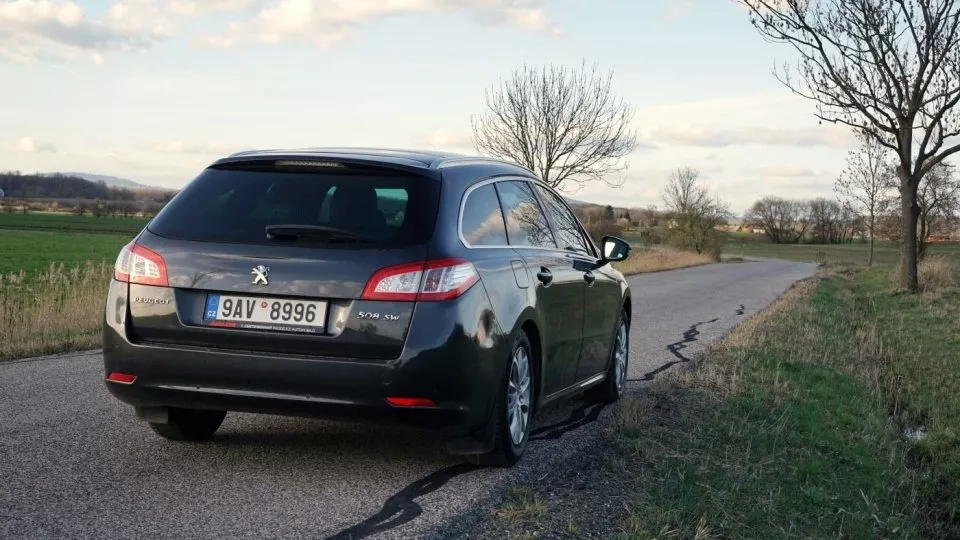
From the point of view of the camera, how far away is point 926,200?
52.6 meters

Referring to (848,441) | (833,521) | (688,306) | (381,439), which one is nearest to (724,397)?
(848,441)

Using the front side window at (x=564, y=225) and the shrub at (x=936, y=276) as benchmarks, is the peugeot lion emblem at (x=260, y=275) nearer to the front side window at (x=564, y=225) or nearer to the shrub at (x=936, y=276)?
the front side window at (x=564, y=225)

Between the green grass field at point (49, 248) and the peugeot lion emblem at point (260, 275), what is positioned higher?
the peugeot lion emblem at point (260, 275)

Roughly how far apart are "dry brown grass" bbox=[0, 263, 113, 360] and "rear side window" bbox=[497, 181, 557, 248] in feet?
17.7

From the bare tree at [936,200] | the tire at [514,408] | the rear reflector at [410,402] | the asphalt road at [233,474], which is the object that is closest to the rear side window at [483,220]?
the tire at [514,408]

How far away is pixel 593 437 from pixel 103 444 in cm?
289

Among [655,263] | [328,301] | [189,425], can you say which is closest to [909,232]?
[655,263]

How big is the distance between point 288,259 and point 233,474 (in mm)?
1147

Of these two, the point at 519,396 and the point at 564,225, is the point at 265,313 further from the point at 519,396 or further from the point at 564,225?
the point at 564,225

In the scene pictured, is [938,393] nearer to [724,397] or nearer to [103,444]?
[724,397]

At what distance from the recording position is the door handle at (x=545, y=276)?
5834 millimetres

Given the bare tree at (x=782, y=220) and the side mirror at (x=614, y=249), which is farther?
the bare tree at (x=782, y=220)

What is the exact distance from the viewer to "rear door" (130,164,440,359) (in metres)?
4.68

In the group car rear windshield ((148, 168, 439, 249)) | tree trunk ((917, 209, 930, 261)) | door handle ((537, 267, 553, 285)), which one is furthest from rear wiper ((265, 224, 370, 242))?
tree trunk ((917, 209, 930, 261))
